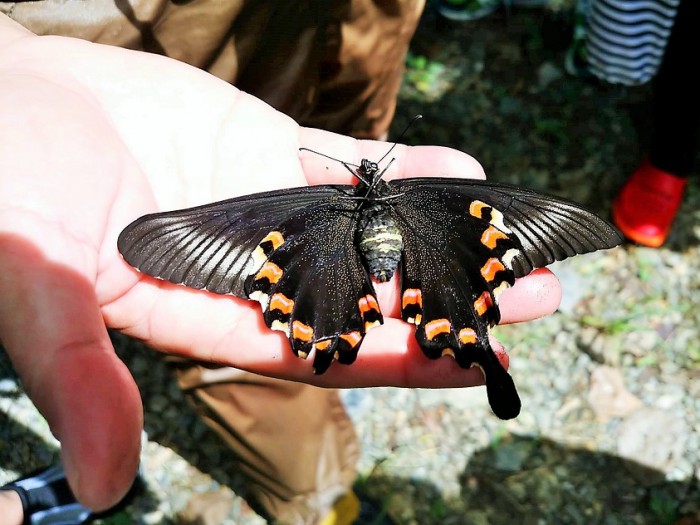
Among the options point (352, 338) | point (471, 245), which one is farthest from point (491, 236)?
point (352, 338)

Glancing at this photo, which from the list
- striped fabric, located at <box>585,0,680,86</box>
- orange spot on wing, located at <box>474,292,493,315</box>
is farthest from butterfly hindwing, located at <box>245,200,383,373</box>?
striped fabric, located at <box>585,0,680,86</box>

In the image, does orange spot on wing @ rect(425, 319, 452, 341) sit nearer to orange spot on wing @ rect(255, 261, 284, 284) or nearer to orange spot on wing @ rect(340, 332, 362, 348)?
orange spot on wing @ rect(340, 332, 362, 348)

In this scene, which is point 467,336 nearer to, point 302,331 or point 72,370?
point 302,331

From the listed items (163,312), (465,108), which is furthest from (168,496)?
(465,108)

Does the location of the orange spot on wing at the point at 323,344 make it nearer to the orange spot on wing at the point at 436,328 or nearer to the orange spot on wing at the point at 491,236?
the orange spot on wing at the point at 436,328

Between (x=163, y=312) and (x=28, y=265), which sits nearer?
(x=28, y=265)

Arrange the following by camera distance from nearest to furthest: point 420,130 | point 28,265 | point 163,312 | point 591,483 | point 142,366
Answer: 1. point 28,265
2. point 163,312
3. point 591,483
4. point 142,366
5. point 420,130

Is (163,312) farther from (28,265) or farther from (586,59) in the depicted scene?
(586,59)
